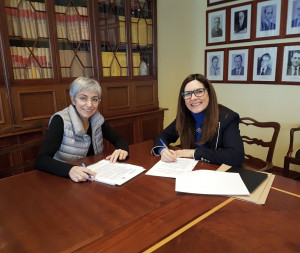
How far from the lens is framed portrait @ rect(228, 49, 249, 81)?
313 centimetres

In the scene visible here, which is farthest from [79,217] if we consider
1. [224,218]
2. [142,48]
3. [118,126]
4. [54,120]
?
[142,48]

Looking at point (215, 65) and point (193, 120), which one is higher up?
point (215, 65)

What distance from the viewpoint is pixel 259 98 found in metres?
3.08

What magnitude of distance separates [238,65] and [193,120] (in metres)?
1.85

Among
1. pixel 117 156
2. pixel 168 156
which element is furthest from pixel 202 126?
pixel 117 156

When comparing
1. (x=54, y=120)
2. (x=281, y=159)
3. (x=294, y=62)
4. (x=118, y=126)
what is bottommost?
(x=281, y=159)

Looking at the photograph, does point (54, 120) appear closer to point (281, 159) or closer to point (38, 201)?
point (38, 201)

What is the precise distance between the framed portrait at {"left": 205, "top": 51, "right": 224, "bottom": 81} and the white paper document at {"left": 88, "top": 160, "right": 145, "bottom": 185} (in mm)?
2520

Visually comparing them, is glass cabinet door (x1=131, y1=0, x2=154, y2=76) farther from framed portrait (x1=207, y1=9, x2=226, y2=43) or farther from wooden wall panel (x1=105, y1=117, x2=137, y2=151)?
framed portrait (x1=207, y1=9, x2=226, y2=43)

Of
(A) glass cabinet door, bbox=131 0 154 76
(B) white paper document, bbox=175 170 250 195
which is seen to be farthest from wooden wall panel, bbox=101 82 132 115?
(B) white paper document, bbox=175 170 250 195

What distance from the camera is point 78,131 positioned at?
1.55 metres

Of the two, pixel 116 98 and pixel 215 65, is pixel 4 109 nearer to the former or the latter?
pixel 116 98

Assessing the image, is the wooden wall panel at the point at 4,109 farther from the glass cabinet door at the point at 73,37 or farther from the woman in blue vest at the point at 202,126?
the woman in blue vest at the point at 202,126

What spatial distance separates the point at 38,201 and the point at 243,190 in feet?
2.76
